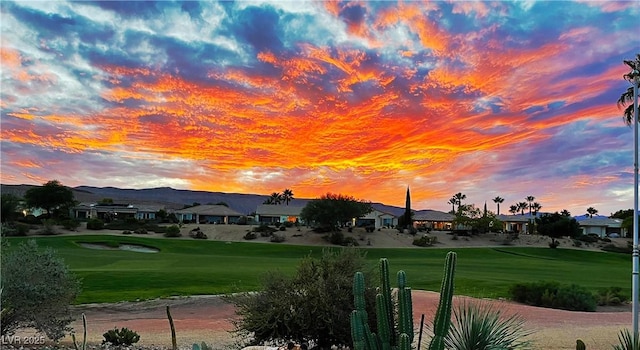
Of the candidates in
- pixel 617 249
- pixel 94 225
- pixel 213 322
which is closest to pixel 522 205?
pixel 617 249

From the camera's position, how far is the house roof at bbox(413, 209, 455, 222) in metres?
145

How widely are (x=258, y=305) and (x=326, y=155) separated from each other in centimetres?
2661

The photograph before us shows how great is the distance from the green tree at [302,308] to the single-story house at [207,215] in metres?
115

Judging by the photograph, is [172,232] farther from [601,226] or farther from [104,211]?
[601,226]

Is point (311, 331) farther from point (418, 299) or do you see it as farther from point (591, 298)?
point (591, 298)

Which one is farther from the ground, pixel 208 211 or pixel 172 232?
pixel 208 211

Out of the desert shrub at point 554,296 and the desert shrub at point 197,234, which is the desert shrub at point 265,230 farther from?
the desert shrub at point 554,296

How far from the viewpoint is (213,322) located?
20703 millimetres

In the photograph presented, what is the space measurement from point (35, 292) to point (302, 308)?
619 centimetres

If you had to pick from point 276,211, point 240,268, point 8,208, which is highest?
point 276,211

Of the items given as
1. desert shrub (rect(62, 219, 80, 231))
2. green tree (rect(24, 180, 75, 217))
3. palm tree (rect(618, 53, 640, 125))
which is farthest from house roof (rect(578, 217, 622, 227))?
palm tree (rect(618, 53, 640, 125))

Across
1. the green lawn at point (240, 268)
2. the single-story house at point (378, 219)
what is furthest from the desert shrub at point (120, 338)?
the single-story house at point (378, 219)

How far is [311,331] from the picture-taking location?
13258mm

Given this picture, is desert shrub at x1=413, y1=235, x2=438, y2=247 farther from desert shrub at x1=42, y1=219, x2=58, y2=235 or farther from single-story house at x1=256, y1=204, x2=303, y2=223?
desert shrub at x1=42, y1=219, x2=58, y2=235
